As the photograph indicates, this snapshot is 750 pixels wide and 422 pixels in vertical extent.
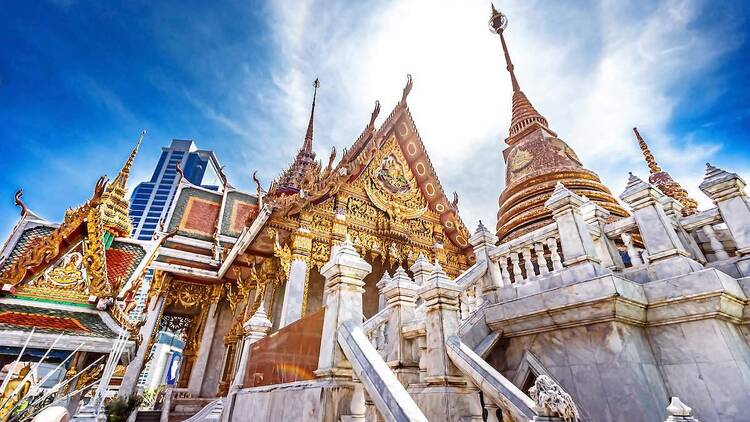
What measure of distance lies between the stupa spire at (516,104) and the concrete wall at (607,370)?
26.1ft

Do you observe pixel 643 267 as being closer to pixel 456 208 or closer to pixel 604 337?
pixel 604 337

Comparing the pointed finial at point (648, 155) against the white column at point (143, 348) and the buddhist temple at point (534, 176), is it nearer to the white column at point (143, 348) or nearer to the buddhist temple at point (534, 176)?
the buddhist temple at point (534, 176)

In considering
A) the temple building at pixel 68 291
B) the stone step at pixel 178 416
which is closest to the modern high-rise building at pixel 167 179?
the stone step at pixel 178 416

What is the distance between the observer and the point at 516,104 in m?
11.4

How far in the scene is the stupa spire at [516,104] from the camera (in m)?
10.6

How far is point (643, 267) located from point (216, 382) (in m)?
12.3

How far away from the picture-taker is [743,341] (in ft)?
11.0

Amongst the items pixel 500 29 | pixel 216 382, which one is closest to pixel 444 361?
pixel 216 382

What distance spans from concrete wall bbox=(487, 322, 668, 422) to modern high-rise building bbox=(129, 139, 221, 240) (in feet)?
339

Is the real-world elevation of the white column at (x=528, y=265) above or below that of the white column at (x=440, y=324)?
above

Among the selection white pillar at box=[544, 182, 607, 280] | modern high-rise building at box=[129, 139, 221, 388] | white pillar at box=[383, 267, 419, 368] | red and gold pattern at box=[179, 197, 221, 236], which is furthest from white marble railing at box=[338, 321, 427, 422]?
modern high-rise building at box=[129, 139, 221, 388]

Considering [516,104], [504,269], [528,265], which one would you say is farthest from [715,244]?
[516,104]

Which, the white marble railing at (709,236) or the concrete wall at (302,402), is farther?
the white marble railing at (709,236)

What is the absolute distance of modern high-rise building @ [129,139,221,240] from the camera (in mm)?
96312
